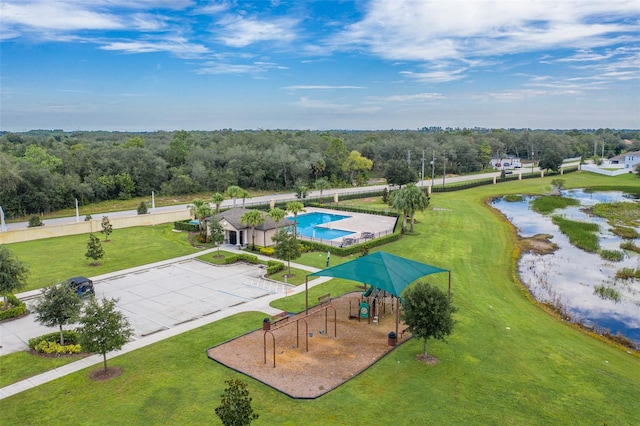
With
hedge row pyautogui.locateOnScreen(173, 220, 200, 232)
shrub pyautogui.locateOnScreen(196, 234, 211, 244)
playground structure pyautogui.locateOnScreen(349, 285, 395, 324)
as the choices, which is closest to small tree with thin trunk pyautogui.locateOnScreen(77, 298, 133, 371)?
playground structure pyautogui.locateOnScreen(349, 285, 395, 324)

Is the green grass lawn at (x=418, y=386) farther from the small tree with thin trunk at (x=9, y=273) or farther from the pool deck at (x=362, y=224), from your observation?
the pool deck at (x=362, y=224)

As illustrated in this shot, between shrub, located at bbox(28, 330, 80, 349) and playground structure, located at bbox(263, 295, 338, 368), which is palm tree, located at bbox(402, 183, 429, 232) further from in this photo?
shrub, located at bbox(28, 330, 80, 349)

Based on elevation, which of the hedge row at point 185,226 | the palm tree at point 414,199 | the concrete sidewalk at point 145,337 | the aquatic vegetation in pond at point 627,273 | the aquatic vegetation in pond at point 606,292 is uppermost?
the palm tree at point 414,199

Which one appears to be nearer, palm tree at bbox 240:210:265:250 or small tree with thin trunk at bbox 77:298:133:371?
small tree with thin trunk at bbox 77:298:133:371

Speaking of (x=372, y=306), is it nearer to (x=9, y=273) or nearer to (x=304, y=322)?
(x=304, y=322)

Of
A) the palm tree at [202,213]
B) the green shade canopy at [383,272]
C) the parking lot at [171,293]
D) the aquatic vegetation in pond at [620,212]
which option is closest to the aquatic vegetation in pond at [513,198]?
the aquatic vegetation in pond at [620,212]
